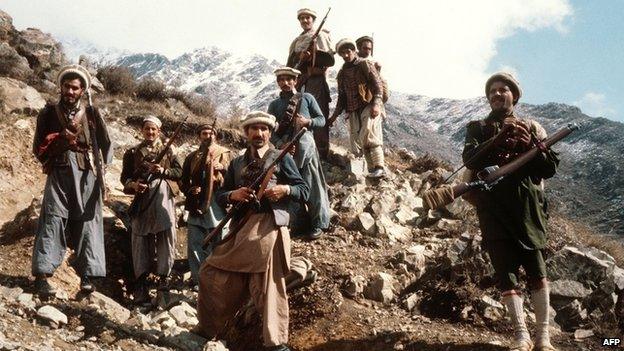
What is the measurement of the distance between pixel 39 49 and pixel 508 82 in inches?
495

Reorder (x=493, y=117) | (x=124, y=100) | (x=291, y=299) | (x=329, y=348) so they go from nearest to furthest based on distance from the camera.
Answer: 1. (x=493, y=117)
2. (x=329, y=348)
3. (x=291, y=299)
4. (x=124, y=100)

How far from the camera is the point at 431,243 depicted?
6773 mm

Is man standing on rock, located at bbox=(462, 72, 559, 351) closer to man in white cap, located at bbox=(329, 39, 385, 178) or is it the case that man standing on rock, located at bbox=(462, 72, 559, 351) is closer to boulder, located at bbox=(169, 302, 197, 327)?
boulder, located at bbox=(169, 302, 197, 327)

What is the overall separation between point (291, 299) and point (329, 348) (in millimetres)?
908

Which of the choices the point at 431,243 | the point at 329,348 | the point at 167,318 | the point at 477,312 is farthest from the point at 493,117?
the point at 167,318

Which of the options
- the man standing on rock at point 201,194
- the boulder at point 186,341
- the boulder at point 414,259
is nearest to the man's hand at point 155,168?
the man standing on rock at point 201,194

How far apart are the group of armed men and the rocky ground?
1.17 feet

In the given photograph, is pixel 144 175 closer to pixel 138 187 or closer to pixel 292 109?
pixel 138 187

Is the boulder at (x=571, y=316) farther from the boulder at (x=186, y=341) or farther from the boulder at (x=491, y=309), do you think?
the boulder at (x=186, y=341)

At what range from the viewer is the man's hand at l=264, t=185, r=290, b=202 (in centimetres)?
406

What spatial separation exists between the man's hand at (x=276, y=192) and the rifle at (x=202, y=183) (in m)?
2.21

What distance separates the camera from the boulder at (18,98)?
945cm

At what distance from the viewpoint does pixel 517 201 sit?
13.1 feet

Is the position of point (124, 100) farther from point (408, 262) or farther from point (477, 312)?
point (477, 312)
